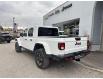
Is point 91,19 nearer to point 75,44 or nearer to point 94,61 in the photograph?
point 94,61

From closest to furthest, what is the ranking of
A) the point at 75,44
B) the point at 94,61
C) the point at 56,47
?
the point at 56,47
the point at 75,44
the point at 94,61

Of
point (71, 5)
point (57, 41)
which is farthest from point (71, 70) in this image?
point (71, 5)

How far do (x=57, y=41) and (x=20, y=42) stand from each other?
5.08m

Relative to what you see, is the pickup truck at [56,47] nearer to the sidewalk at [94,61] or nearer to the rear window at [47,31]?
the rear window at [47,31]

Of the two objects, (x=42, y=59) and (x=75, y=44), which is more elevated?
(x=75, y=44)

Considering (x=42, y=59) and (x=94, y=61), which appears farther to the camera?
(x=94, y=61)

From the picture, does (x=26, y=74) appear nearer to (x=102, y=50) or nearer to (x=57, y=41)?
(x=57, y=41)

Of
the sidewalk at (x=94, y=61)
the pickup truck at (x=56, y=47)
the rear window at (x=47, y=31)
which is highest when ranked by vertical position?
the rear window at (x=47, y=31)

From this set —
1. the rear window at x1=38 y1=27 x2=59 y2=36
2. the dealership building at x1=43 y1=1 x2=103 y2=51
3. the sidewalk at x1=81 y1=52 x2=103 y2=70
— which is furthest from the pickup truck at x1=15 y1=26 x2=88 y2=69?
the dealership building at x1=43 y1=1 x2=103 y2=51

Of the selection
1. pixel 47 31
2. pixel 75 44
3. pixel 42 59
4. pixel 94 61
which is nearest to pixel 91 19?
pixel 94 61

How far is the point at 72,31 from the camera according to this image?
1570 cm

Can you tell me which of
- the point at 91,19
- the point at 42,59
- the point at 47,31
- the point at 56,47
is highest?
the point at 91,19

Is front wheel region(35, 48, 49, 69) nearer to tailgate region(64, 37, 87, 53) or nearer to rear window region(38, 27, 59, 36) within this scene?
tailgate region(64, 37, 87, 53)

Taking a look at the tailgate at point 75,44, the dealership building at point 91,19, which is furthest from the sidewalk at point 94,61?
the dealership building at point 91,19
